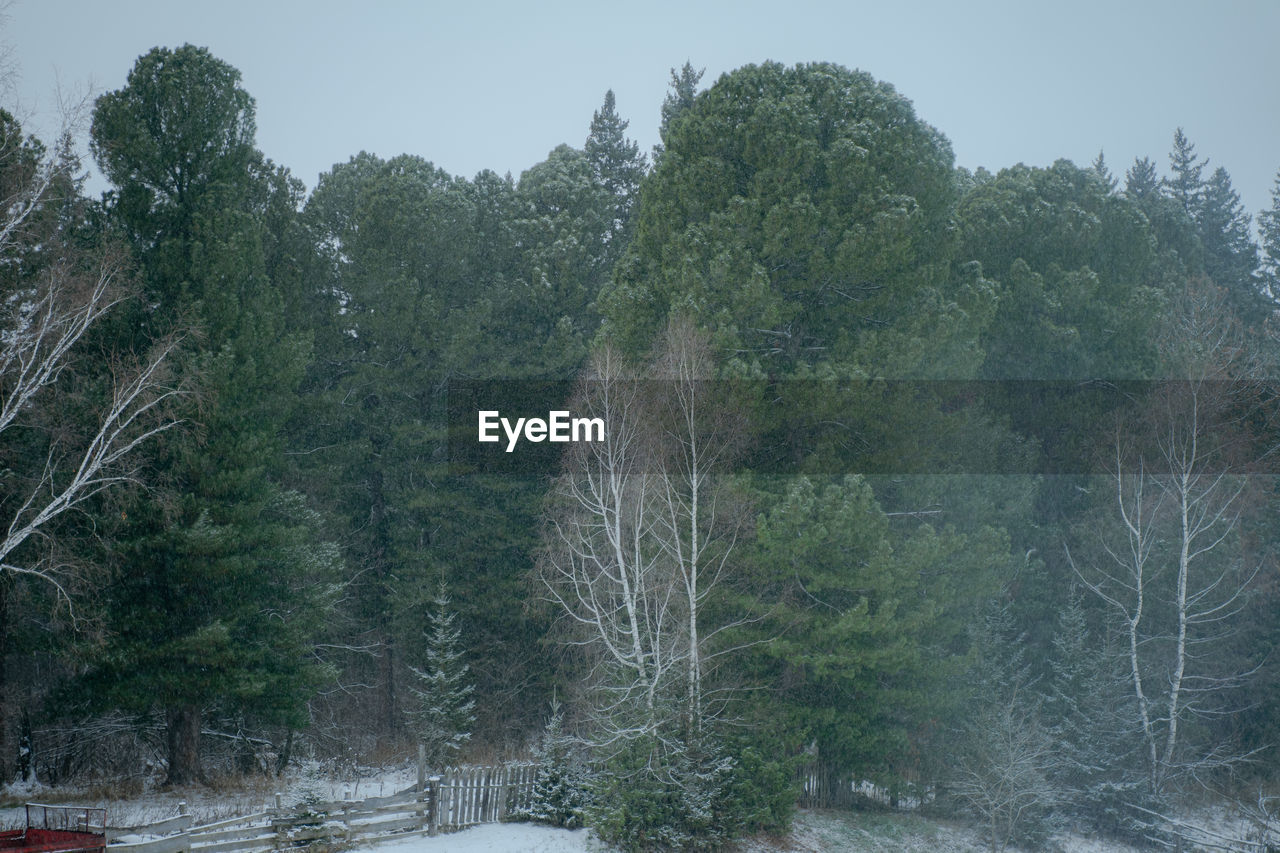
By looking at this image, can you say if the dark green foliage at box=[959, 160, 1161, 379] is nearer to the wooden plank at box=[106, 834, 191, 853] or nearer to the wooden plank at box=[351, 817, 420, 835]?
the wooden plank at box=[351, 817, 420, 835]

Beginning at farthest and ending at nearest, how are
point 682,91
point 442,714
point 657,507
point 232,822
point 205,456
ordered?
point 682,91
point 442,714
point 657,507
point 205,456
point 232,822

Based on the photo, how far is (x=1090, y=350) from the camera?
30469mm

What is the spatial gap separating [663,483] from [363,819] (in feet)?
26.1

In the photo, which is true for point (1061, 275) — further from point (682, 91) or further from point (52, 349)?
point (52, 349)

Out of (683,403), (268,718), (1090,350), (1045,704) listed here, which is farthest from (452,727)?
(1090,350)

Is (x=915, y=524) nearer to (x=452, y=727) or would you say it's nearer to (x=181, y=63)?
(x=452, y=727)

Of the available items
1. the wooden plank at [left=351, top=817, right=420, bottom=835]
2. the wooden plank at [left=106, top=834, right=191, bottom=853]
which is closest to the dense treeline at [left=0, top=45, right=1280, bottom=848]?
the wooden plank at [left=351, top=817, right=420, bottom=835]

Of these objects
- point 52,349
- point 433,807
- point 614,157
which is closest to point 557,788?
point 433,807

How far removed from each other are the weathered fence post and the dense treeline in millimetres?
2418

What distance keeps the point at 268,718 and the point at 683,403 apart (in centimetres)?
1122

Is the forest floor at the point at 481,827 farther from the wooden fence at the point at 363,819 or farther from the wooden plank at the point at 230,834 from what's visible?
the wooden plank at the point at 230,834

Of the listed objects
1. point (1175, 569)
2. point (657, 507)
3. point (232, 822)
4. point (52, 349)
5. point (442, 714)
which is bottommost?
Result: point (442, 714)

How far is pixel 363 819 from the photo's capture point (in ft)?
53.9

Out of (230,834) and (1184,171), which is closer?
(230,834)
